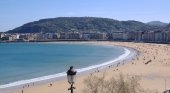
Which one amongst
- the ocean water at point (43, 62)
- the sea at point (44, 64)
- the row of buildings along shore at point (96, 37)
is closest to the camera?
the sea at point (44, 64)

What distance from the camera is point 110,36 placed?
616ft

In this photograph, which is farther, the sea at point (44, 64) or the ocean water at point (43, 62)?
the ocean water at point (43, 62)

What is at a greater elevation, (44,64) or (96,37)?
(44,64)

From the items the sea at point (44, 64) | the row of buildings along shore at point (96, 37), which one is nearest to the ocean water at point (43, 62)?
the sea at point (44, 64)

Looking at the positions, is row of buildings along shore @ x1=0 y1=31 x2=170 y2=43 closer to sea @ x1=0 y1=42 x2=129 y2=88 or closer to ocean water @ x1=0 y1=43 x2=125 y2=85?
ocean water @ x1=0 y1=43 x2=125 y2=85

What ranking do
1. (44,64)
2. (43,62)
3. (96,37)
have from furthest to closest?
(96,37) → (43,62) → (44,64)

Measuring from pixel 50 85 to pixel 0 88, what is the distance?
148 inches

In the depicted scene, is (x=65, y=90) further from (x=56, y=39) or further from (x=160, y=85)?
(x=56, y=39)

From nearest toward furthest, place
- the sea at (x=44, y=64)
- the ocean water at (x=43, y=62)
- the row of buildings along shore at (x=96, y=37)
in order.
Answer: the sea at (x=44, y=64)
the ocean water at (x=43, y=62)
the row of buildings along shore at (x=96, y=37)

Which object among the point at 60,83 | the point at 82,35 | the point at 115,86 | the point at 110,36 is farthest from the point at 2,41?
the point at 115,86

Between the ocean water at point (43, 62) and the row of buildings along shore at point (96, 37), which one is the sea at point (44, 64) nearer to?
the ocean water at point (43, 62)

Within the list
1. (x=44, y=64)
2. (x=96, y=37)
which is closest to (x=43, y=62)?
(x=44, y=64)

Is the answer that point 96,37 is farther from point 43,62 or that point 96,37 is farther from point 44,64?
point 44,64

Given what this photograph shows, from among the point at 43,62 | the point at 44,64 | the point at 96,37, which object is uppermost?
the point at 44,64
